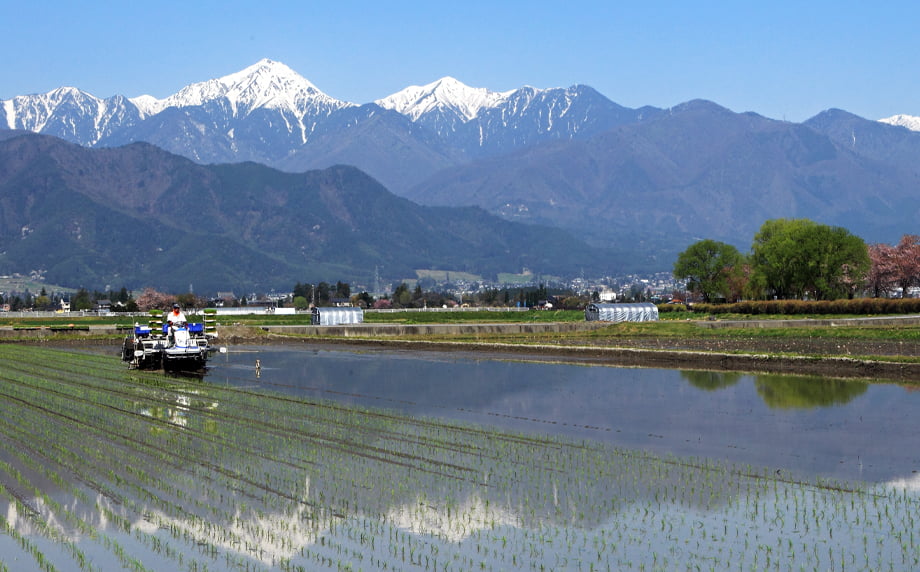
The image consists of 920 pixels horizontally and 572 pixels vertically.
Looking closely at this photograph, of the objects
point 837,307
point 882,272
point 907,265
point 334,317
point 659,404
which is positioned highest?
point 907,265

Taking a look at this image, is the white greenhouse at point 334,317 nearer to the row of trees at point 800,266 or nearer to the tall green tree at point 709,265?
the row of trees at point 800,266

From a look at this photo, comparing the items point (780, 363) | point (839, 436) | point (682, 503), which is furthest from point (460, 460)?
point (780, 363)

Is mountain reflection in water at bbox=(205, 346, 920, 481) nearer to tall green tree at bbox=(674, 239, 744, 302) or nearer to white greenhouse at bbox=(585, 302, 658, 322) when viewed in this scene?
white greenhouse at bbox=(585, 302, 658, 322)

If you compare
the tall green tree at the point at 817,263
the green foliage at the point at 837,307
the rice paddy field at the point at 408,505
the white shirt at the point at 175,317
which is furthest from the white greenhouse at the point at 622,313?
the rice paddy field at the point at 408,505

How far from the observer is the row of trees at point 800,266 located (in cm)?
12225

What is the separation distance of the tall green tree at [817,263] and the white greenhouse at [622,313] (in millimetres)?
17228

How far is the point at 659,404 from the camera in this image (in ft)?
134

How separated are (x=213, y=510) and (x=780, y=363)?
3927 centimetres

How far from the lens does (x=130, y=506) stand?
2252 cm

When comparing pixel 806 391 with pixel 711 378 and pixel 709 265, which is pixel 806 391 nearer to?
pixel 711 378

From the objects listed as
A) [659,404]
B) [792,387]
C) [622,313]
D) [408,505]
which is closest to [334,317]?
[622,313]

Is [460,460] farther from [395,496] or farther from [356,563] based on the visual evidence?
[356,563]

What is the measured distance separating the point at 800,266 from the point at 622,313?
2181 cm

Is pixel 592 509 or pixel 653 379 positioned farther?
pixel 653 379
